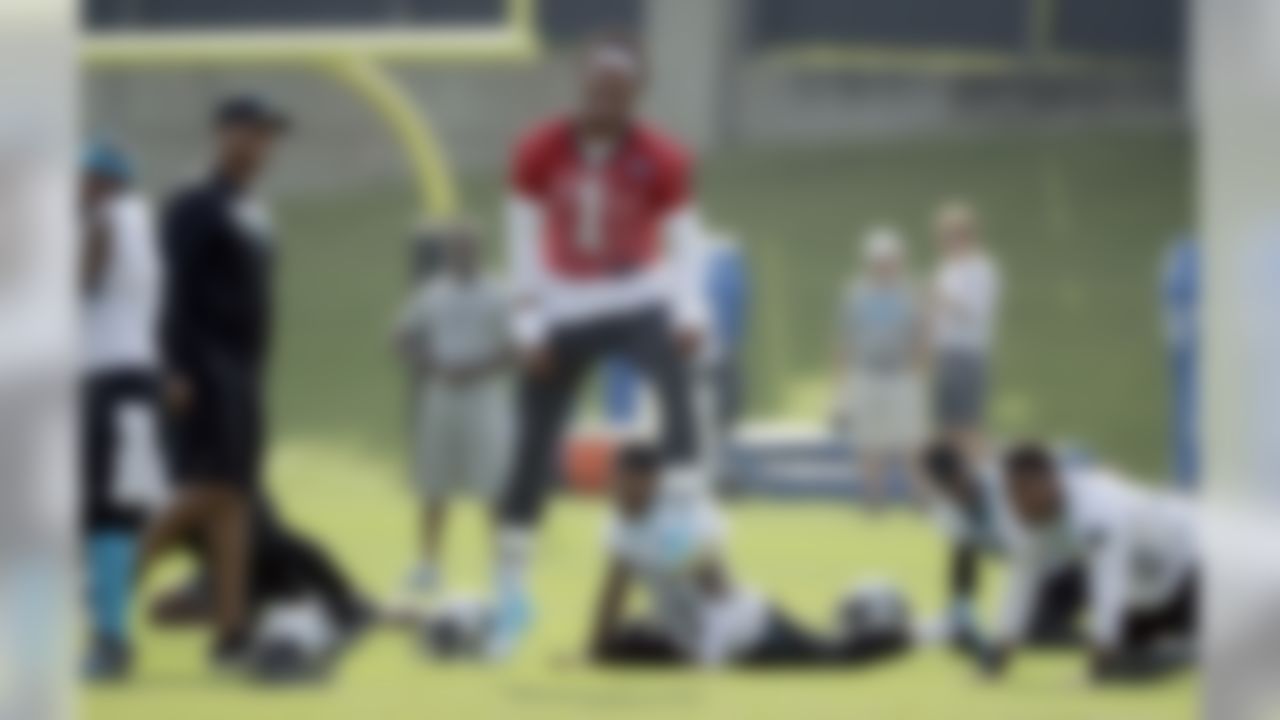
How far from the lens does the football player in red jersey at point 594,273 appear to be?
5543 millimetres

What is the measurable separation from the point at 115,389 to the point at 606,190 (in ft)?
3.40

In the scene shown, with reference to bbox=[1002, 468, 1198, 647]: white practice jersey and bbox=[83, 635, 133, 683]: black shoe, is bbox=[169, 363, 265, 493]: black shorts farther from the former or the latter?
bbox=[1002, 468, 1198, 647]: white practice jersey

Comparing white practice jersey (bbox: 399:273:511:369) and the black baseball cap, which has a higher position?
the black baseball cap

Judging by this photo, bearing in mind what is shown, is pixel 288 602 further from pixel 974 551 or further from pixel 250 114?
pixel 974 551

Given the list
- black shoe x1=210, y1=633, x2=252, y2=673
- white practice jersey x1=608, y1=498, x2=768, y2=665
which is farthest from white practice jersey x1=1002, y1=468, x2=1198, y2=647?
black shoe x1=210, y1=633, x2=252, y2=673

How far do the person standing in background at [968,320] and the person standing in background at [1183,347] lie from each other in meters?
0.33

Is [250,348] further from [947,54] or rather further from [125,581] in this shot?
[947,54]

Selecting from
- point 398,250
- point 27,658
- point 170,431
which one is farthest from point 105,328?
point 27,658

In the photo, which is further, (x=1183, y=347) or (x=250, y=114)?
(x=250, y=114)

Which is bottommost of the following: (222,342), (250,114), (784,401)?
(784,401)

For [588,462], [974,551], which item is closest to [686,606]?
[588,462]

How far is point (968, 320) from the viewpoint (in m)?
5.57

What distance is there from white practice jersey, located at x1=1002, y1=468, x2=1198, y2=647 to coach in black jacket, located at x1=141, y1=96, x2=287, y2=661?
153 cm

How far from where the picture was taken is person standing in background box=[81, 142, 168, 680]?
5.53 meters
